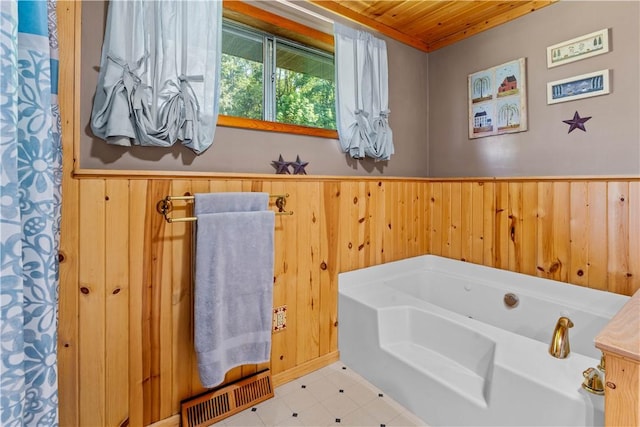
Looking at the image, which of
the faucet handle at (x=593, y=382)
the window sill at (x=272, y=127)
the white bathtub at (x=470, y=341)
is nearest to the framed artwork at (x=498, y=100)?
the white bathtub at (x=470, y=341)

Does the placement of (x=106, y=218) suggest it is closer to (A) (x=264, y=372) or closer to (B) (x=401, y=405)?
(A) (x=264, y=372)

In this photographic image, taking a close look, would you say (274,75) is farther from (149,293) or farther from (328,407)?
(328,407)

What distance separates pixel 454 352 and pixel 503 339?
0.79 feet

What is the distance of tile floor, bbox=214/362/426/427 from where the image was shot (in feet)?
4.85

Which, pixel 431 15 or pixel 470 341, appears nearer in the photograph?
pixel 470 341

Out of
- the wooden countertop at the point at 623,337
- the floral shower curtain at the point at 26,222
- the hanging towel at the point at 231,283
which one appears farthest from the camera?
the hanging towel at the point at 231,283

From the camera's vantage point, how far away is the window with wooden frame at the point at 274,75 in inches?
69.8

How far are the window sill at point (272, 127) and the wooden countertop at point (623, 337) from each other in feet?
5.40

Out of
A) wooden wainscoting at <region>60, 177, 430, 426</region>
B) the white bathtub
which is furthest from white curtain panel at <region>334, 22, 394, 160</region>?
the white bathtub

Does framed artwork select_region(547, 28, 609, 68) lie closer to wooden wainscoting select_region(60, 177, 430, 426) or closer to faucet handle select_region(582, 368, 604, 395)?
wooden wainscoting select_region(60, 177, 430, 426)

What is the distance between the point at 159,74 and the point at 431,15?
1899mm

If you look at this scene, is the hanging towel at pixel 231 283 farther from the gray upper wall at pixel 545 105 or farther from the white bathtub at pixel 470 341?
the gray upper wall at pixel 545 105

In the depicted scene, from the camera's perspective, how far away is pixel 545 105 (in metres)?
2.05

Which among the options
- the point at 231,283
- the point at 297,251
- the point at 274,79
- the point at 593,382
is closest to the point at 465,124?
the point at 274,79
